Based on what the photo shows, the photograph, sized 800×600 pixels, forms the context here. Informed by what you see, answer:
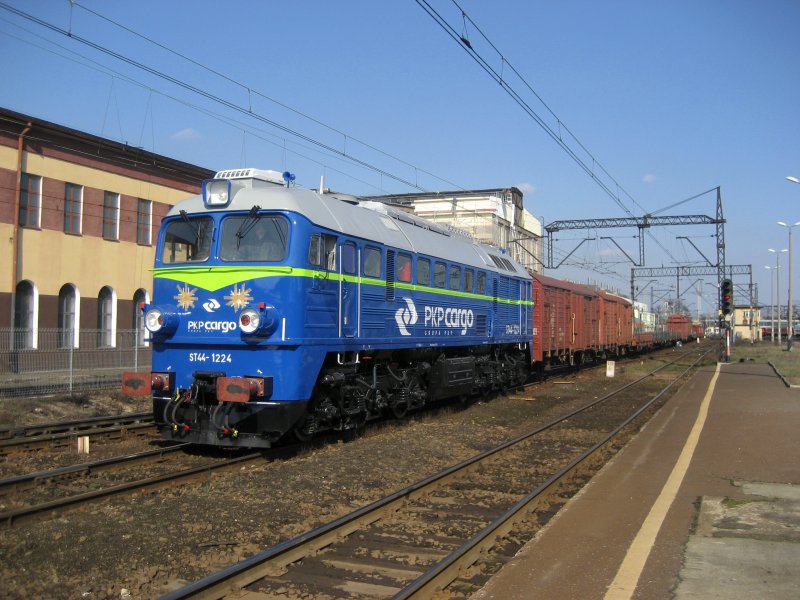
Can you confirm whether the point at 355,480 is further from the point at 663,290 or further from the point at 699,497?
the point at 663,290

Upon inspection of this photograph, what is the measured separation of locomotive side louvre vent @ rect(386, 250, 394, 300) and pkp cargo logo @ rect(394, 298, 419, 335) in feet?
1.37

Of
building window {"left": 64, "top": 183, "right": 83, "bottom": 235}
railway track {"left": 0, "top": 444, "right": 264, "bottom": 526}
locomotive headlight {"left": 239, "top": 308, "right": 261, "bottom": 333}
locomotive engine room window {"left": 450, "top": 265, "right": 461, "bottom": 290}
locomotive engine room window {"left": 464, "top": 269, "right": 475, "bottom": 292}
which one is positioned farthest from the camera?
building window {"left": 64, "top": 183, "right": 83, "bottom": 235}

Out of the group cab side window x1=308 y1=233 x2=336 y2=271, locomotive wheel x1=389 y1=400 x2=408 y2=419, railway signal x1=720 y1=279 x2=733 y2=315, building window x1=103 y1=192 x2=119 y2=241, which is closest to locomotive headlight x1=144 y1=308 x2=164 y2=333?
cab side window x1=308 y1=233 x2=336 y2=271

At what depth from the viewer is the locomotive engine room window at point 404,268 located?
1270 cm

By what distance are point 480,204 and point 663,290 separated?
31.0 m

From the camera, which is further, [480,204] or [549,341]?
[480,204]

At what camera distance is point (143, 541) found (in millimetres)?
6398

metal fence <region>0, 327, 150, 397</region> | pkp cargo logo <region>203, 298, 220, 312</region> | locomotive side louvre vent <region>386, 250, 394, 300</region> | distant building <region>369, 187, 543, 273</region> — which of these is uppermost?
distant building <region>369, 187, 543, 273</region>

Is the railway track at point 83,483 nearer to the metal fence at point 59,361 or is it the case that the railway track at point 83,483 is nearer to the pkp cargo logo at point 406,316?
the pkp cargo logo at point 406,316

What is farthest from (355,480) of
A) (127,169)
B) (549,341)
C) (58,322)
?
(127,169)

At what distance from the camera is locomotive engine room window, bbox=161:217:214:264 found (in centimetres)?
1034

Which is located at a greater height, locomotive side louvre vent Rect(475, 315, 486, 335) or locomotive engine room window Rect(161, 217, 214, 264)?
locomotive engine room window Rect(161, 217, 214, 264)

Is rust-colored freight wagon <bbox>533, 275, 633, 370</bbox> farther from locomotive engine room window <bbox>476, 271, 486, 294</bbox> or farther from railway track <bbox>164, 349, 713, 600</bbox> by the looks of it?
railway track <bbox>164, 349, 713, 600</bbox>

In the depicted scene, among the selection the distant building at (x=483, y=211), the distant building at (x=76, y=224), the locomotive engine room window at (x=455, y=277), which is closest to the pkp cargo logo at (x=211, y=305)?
the locomotive engine room window at (x=455, y=277)
